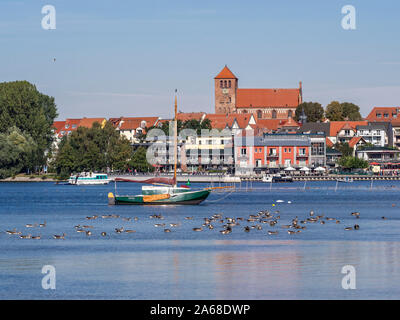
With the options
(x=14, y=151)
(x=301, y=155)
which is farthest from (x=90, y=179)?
(x=301, y=155)

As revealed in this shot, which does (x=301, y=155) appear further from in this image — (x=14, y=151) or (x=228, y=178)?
(x=14, y=151)

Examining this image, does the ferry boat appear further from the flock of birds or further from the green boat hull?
the flock of birds

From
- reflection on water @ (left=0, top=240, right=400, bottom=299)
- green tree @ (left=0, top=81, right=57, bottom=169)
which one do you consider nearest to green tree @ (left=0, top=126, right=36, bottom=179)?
green tree @ (left=0, top=81, right=57, bottom=169)

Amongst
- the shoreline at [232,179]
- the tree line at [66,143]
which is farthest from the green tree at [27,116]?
the shoreline at [232,179]

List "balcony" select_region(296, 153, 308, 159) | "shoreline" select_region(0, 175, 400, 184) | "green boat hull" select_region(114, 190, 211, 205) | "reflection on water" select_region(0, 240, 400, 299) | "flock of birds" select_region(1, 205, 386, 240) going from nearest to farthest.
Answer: "reflection on water" select_region(0, 240, 400, 299)
"flock of birds" select_region(1, 205, 386, 240)
"green boat hull" select_region(114, 190, 211, 205)
"shoreline" select_region(0, 175, 400, 184)
"balcony" select_region(296, 153, 308, 159)

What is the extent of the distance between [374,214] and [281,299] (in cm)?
4608

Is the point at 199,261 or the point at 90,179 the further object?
the point at 90,179

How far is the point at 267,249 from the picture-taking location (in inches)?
1860

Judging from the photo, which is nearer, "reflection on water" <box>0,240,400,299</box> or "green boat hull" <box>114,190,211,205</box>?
"reflection on water" <box>0,240,400,299</box>

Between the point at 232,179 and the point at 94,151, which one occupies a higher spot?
the point at 94,151

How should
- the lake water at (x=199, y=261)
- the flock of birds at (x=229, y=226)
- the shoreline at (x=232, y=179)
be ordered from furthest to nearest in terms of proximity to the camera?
the shoreline at (x=232, y=179) → the flock of birds at (x=229, y=226) → the lake water at (x=199, y=261)

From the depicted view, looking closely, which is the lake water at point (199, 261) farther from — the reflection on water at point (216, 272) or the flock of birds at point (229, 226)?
the flock of birds at point (229, 226)

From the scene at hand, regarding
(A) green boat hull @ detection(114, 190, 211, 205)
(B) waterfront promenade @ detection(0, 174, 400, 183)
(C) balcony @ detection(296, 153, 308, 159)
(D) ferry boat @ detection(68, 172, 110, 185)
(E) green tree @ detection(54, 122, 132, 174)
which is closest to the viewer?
(A) green boat hull @ detection(114, 190, 211, 205)

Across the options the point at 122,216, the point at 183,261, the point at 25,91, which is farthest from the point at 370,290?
the point at 25,91
